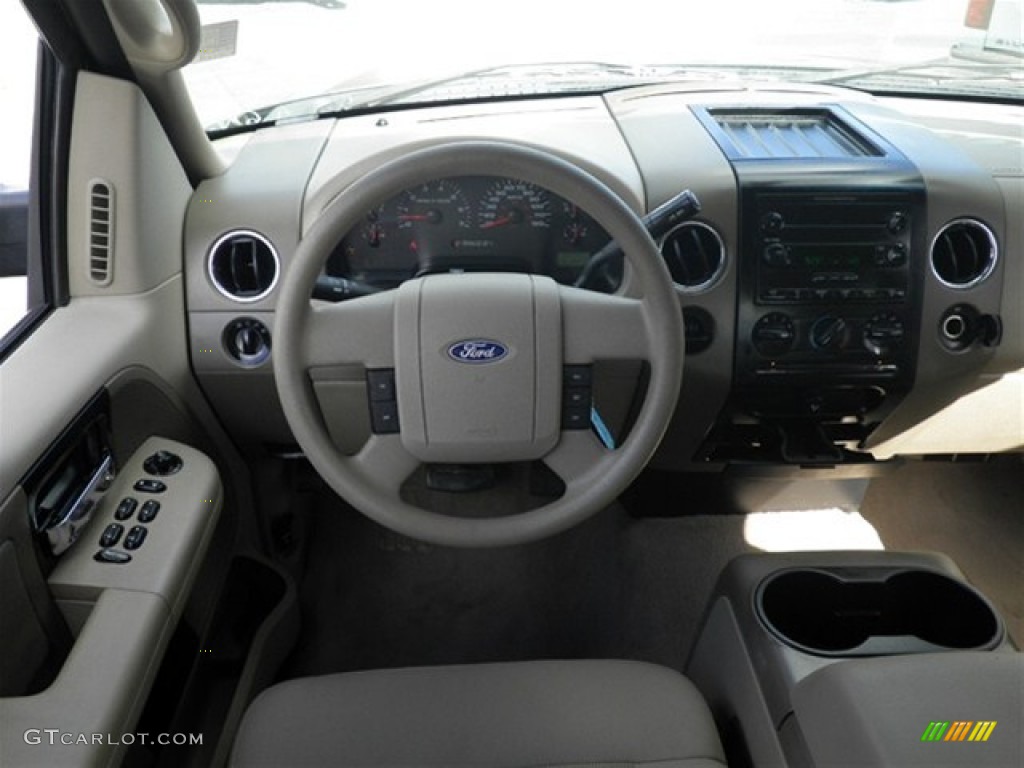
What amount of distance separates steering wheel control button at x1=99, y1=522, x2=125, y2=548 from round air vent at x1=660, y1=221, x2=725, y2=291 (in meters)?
1.04

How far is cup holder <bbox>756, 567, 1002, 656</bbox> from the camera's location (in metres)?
1.18

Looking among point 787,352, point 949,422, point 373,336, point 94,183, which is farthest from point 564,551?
point 94,183

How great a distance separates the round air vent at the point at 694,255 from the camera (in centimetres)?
150

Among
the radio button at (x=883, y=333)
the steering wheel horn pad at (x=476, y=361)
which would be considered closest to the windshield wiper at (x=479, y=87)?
the radio button at (x=883, y=333)

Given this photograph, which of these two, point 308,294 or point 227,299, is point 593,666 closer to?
point 308,294

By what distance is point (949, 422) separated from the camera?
70.8 inches

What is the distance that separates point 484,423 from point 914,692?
618 millimetres

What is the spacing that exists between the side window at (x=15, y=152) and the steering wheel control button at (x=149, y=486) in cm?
32

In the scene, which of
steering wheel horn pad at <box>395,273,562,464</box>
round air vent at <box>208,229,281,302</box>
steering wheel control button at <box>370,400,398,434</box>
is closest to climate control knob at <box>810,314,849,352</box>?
steering wheel horn pad at <box>395,273,562,464</box>

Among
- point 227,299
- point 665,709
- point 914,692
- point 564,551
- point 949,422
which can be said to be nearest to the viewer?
point 914,692

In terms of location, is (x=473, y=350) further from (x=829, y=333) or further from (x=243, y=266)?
(x=829, y=333)

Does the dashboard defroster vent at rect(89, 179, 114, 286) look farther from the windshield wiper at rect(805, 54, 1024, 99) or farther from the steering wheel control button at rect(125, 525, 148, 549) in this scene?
Result: the windshield wiper at rect(805, 54, 1024, 99)

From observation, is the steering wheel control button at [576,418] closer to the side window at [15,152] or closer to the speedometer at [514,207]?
the speedometer at [514,207]

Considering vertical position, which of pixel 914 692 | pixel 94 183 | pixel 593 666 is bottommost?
pixel 593 666
